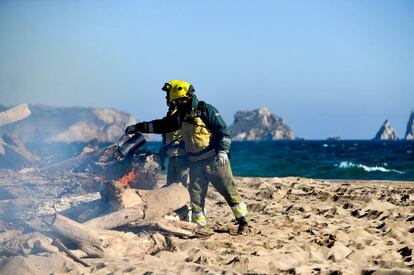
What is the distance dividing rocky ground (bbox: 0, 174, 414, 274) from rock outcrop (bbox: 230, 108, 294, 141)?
577 ft

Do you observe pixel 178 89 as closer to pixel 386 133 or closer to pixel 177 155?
pixel 177 155

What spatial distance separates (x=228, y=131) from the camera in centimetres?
730

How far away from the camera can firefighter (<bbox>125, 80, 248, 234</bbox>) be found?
23.5ft

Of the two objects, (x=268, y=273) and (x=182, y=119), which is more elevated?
(x=182, y=119)

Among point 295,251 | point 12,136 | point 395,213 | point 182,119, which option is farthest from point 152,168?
point 12,136

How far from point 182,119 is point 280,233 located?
202 cm

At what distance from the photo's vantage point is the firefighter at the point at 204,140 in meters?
7.16

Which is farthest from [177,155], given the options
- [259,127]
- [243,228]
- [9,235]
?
[259,127]

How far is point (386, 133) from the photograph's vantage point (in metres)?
193

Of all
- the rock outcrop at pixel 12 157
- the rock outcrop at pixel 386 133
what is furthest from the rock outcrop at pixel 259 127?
the rock outcrop at pixel 12 157

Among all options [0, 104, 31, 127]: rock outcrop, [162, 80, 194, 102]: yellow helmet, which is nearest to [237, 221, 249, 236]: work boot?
[162, 80, 194, 102]: yellow helmet

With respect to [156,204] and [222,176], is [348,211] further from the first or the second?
[156,204]

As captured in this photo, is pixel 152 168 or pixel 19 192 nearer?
pixel 152 168

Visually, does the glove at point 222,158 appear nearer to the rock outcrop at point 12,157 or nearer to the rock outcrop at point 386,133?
the rock outcrop at point 12,157
